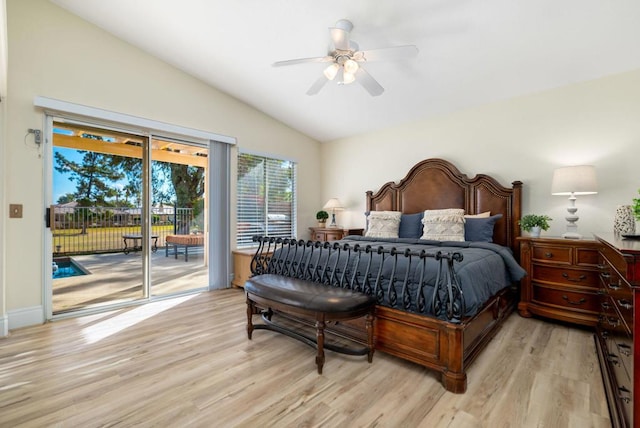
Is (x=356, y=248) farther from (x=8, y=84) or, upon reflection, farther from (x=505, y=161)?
(x=8, y=84)

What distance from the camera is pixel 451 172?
416 cm

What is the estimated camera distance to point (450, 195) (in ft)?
13.6

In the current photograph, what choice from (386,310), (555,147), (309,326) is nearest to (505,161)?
(555,147)

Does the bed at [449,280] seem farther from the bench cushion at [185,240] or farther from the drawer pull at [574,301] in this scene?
the bench cushion at [185,240]

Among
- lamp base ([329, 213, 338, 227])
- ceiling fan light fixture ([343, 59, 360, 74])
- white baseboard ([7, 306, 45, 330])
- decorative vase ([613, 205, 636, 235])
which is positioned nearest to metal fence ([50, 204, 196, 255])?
white baseboard ([7, 306, 45, 330])

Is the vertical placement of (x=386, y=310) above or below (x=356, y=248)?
below

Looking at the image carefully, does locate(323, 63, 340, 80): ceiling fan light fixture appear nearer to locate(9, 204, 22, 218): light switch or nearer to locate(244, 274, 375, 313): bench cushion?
locate(244, 274, 375, 313): bench cushion

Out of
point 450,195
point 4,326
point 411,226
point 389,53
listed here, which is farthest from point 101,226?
point 450,195

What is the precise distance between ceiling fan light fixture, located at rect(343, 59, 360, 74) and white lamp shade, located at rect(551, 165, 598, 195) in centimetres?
246

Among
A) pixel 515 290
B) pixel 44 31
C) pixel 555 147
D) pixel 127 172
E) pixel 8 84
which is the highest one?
pixel 44 31

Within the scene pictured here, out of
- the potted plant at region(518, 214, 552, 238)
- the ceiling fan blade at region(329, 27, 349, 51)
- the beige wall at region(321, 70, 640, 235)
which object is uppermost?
the ceiling fan blade at region(329, 27, 349, 51)

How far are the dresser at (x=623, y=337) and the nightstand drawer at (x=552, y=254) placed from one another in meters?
1.10

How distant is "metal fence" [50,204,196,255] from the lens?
332 centimetres

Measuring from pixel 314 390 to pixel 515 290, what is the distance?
289 cm
